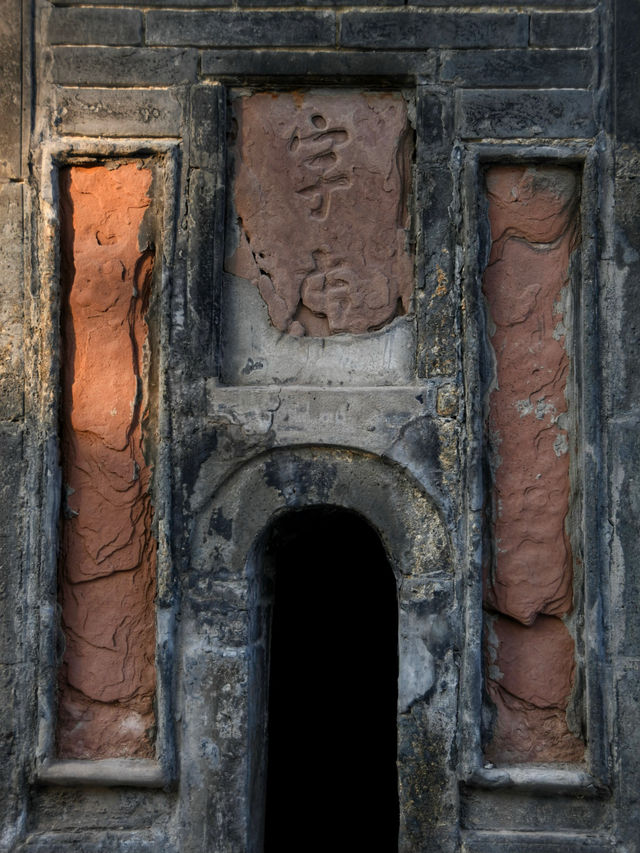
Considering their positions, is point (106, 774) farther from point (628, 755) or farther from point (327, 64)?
point (327, 64)

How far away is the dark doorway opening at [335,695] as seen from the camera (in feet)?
16.6

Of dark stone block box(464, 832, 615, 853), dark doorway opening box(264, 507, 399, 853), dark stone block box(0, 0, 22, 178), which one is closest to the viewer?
dark stone block box(464, 832, 615, 853)

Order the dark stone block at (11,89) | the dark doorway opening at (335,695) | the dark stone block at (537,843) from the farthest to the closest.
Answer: the dark doorway opening at (335,695) → the dark stone block at (11,89) → the dark stone block at (537,843)

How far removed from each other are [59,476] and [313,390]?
1.17m

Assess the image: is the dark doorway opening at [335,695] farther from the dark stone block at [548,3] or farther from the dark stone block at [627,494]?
the dark stone block at [548,3]

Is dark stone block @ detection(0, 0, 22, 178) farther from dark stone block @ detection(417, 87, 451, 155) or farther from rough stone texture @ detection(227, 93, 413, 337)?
dark stone block @ detection(417, 87, 451, 155)

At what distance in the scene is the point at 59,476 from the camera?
11.9 feet

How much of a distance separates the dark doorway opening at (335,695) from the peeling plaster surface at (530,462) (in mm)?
1497

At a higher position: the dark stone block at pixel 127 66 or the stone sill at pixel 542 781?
the dark stone block at pixel 127 66

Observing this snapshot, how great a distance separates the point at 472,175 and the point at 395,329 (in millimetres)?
725

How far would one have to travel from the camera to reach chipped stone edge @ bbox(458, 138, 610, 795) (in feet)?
11.3

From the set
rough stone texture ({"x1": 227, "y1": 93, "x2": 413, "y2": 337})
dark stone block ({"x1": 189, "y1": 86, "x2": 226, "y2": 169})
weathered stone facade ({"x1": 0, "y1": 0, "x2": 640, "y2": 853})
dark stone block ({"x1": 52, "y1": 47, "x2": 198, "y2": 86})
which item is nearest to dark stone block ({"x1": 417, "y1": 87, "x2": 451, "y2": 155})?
weathered stone facade ({"x1": 0, "y1": 0, "x2": 640, "y2": 853})

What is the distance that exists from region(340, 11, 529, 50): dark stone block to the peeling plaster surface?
56cm

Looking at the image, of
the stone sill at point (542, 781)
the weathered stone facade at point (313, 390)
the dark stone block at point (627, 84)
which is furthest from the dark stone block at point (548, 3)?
the stone sill at point (542, 781)
